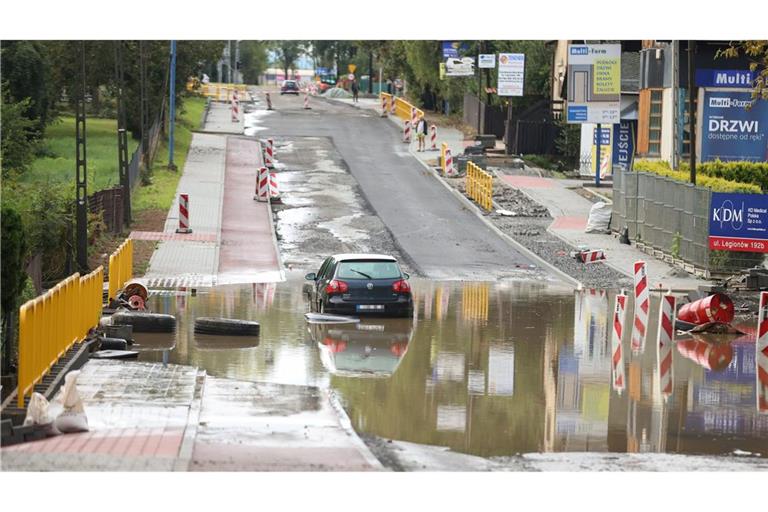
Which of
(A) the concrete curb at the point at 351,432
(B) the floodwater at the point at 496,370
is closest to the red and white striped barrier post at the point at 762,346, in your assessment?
(B) the floodwater at the point at 496,370

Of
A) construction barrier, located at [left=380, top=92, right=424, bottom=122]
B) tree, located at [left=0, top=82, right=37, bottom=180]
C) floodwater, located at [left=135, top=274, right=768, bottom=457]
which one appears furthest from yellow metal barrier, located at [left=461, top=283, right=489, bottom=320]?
construction barrier, located at [left=380, top=92, right=424, bottom=122]

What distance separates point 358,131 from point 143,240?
32484 mm

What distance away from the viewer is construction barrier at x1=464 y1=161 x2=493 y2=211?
144ft

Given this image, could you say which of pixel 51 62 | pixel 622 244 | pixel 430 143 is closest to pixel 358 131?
pixel 430 143

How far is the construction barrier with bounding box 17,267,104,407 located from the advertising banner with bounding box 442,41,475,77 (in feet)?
146

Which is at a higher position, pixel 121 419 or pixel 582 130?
pixel 582 130

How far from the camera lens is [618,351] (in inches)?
827

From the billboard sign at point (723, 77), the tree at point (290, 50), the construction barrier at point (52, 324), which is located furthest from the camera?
the tree at point (290, 50)

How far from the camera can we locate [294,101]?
Answer: 9031 centimetres

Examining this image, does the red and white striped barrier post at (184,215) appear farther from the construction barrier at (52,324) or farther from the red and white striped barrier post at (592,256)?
the construction barrier at (52,324)

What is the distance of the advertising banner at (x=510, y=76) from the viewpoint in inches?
2254

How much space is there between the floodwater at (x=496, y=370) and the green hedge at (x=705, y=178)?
636 cm

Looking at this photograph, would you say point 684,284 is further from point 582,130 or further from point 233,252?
point 582,130

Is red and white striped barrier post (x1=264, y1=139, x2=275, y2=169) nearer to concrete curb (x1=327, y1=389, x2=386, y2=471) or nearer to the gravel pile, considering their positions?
the gravel pile
